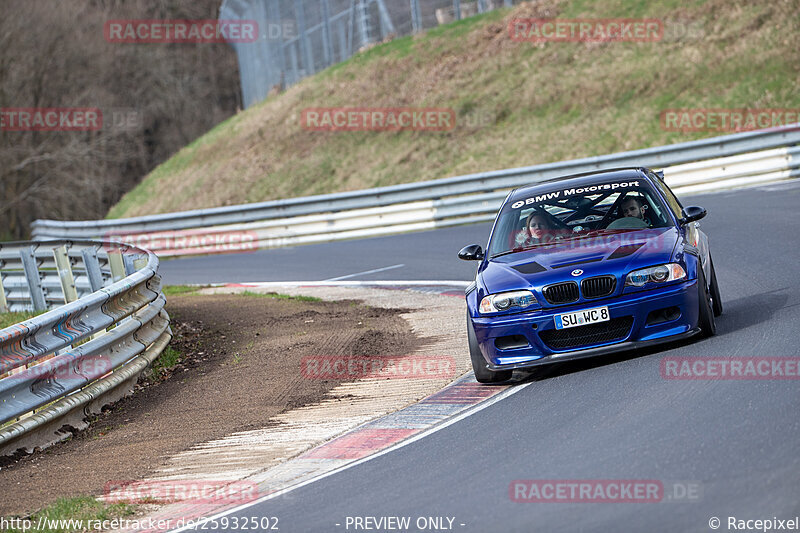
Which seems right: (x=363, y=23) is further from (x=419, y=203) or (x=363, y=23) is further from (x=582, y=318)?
(x=582, y=318)

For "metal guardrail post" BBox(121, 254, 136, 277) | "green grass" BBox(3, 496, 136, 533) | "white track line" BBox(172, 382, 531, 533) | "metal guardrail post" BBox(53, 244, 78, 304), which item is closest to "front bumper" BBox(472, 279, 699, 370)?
"white track line" BBox(172, 382, 531, 533)

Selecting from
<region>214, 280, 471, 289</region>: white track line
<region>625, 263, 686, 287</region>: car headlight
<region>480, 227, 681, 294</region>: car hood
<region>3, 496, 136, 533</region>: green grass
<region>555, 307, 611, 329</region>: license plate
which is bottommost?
<region>214, 280, 471, 289</region>: white track line

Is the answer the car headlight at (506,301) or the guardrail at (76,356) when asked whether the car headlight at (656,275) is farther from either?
the guardrail at (76,356)

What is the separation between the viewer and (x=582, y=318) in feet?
25.5

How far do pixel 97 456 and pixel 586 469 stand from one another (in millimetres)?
3937

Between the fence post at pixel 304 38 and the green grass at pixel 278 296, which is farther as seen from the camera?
the fence post at pixel 304 38

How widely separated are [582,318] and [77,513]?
3784 millimetres

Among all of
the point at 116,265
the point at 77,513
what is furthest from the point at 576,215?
the point at 116,265

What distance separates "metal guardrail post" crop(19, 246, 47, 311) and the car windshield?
9.63 metres

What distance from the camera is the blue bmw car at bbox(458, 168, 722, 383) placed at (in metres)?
7.78

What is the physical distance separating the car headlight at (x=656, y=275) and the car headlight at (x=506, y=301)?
74 centimetres

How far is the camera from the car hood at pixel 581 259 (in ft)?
25.9

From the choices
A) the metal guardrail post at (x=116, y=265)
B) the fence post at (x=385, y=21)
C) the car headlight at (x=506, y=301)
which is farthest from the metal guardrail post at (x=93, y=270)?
the fence post at (x=385, y=21)

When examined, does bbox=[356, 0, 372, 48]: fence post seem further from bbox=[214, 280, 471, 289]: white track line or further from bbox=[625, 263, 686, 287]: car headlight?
bbox=[625, 263, 686, 287]: car headlight
